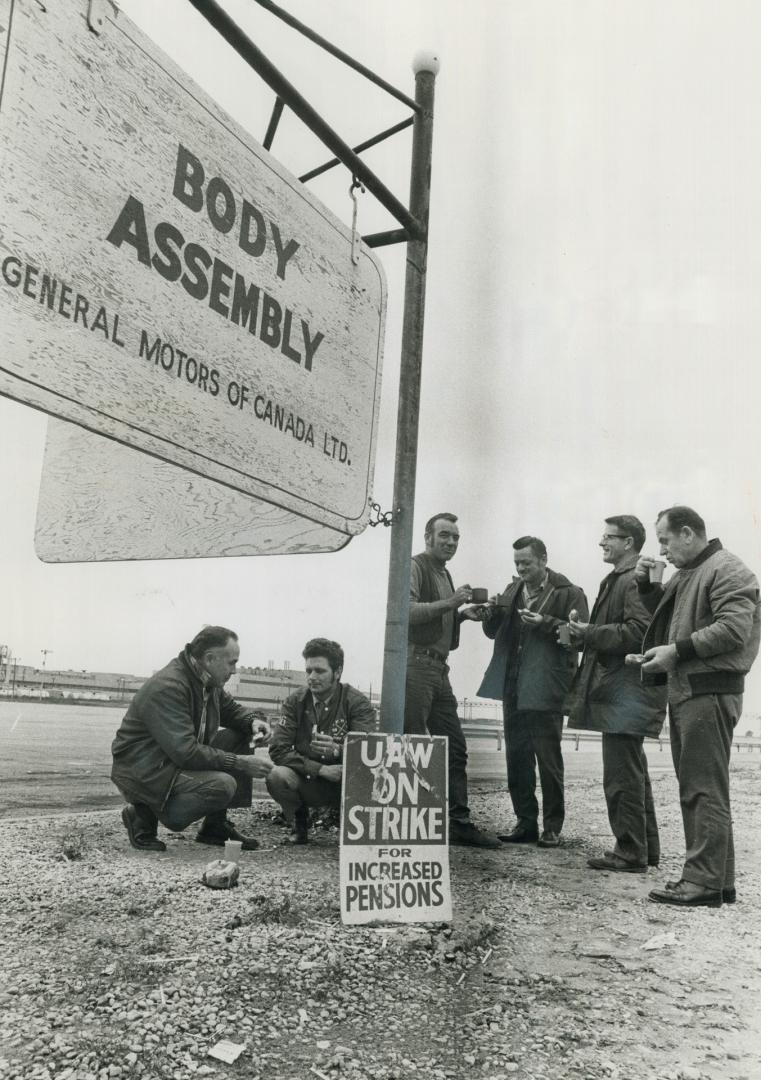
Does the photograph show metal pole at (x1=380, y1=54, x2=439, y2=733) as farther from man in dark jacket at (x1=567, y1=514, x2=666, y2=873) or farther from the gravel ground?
man in dark jacket at (x1=567, y1=514, x2=666, y2=873)

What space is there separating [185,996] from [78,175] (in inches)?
66.5

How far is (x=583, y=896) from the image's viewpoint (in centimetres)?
303

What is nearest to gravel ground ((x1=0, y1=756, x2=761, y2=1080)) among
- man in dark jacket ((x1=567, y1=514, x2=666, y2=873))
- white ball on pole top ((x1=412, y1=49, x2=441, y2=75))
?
man in dark jacket ((x1=567, y1=514, x2=666, y2=873))

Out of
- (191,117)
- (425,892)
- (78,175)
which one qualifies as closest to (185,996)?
(425,892)

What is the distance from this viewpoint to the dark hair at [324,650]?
12.3 feet

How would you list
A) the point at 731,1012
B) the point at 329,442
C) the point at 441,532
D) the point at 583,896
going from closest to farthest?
the point at 731,1012, the point at 329,442, the point at 583,896, the point at 441,532

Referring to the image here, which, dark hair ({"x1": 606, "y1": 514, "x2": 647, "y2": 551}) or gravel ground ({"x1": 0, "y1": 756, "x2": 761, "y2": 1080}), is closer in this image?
gravel ground ({"x1": 0, "y1": 756, "x2": 761, "y2": 1080})

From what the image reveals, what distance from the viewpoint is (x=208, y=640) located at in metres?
3.48

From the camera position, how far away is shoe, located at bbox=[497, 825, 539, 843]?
4.09 meters

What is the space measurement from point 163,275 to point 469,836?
2.97m

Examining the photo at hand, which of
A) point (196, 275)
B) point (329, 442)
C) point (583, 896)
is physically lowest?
point (583, 896)

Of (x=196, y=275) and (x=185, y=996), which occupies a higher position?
(x=196, y=275)

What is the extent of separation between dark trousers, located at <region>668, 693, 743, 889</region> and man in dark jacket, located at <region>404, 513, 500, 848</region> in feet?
3.54

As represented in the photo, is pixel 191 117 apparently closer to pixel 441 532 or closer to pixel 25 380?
pixel 25 380
